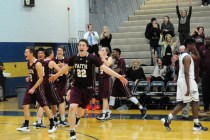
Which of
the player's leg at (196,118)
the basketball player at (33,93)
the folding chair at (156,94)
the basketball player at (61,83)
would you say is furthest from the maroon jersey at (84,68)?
the folding chair at (156,94)

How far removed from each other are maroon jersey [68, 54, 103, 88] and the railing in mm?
13904

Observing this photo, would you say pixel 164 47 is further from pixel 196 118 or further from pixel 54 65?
pixel 54 65

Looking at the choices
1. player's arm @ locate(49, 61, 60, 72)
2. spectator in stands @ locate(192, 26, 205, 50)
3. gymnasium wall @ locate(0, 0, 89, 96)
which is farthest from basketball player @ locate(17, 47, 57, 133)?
gymnasium wall @ locate(0, 0, 89, 96)

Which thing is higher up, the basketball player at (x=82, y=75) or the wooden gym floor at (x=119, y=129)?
the basketball player at (x=82, y=75)

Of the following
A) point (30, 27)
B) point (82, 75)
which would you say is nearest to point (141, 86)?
point (82, 75)

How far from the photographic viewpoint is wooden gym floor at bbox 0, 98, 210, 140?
30.7ft

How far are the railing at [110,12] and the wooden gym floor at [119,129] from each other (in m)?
9.95

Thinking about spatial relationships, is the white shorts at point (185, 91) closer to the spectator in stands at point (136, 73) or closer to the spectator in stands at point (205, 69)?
the spectator in stands at point (205, 69)

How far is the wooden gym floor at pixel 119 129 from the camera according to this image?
9.36 meters

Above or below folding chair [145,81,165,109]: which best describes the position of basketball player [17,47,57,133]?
above

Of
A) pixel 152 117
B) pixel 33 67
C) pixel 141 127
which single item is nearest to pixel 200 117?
pixel 152 117

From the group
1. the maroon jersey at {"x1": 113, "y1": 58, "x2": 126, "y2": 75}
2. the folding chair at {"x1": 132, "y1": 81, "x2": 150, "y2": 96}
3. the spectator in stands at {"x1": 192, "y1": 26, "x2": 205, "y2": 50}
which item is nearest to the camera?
the maroon jersey at {"x1": 113, "y1": 58, "x2": 126, "y2": 75}

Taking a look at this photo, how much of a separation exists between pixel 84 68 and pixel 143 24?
12890 mm

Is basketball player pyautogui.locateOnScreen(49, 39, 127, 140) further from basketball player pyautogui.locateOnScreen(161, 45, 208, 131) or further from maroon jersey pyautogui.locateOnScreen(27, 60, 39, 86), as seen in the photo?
basketball player pyautogui.locateOnScreen(161, 45, 208, 131)
